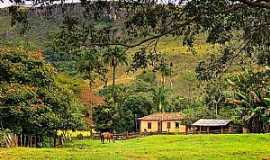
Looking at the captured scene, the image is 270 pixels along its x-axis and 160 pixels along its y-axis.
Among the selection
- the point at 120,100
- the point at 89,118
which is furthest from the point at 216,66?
the point at 120,100

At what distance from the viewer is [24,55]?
130 ft

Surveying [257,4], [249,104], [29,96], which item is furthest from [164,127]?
[257,4]

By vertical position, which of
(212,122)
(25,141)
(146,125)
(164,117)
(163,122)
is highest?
(164,117)

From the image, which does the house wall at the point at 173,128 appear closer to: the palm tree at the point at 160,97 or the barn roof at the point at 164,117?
the barn roof at the point at 164,117

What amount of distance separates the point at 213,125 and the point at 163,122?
1483 cm

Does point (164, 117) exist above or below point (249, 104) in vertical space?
below

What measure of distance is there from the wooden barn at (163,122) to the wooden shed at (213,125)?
8398 mm

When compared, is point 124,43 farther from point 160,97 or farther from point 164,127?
point 164,127

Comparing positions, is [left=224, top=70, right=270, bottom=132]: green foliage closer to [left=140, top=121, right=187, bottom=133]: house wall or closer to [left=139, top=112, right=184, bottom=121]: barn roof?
[left=139, top=112, right=184, bottom=121]: barn roof

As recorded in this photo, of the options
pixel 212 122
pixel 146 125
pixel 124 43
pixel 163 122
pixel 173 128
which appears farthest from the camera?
pixel 173 128

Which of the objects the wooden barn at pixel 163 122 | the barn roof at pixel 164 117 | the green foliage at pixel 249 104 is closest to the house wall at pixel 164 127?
Answer: the wooden barn at pixel 163 122

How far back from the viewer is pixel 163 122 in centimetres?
7525

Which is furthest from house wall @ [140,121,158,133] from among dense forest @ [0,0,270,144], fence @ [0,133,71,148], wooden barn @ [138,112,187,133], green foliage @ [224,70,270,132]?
dense forest @ [0,0,270,144]

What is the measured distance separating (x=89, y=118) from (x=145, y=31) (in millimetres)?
44231
